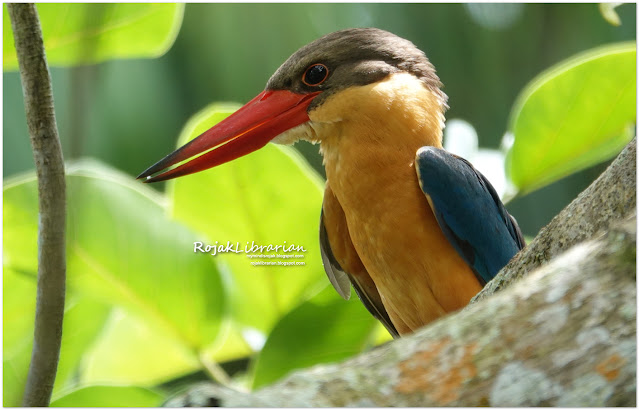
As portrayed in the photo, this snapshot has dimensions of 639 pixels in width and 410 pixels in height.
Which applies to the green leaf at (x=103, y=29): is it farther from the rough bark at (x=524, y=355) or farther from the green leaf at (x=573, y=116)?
the rough bark at (x=524, y=355)

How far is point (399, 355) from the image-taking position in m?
0.68

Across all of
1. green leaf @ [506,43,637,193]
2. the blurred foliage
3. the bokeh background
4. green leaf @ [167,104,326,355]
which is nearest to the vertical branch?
the blurred foliage

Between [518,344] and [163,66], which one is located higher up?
[163,66]

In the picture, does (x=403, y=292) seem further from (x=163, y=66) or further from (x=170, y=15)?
(x=163, y=66)

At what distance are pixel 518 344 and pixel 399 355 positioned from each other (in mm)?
113

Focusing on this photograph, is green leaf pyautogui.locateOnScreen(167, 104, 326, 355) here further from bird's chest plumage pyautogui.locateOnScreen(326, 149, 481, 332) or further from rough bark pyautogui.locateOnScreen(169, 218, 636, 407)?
rough bark pyautogui.locateOnScreen(169, 218, 636, 407)

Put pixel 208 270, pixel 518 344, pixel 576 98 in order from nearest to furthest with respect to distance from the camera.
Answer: pixel 518 344 → pixel 208 270 → pixel 576 98

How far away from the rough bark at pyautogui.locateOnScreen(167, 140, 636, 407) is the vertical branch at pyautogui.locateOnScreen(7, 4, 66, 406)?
0.66m

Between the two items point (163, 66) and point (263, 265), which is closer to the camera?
point (263, 265)

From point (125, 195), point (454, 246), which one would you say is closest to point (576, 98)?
point (454, 246)

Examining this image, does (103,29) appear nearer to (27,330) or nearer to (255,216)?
(255,216)

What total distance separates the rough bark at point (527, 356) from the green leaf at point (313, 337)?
1.96 ft

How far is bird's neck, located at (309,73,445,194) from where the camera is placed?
1.56 metres

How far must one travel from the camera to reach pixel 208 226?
56.0 inches
